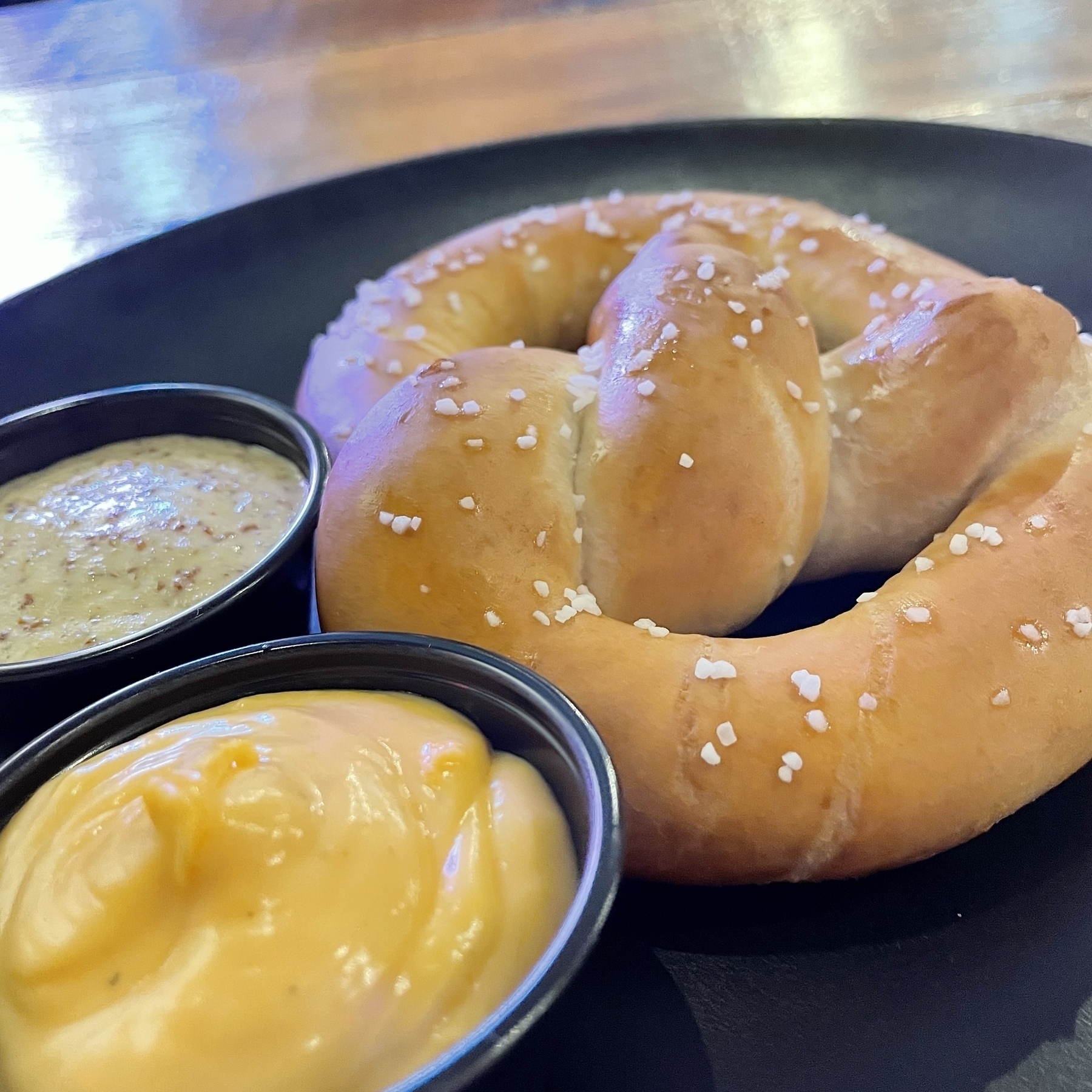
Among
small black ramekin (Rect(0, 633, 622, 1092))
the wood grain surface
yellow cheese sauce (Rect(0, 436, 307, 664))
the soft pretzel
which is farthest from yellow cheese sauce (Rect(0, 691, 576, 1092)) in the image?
the wood grain surface

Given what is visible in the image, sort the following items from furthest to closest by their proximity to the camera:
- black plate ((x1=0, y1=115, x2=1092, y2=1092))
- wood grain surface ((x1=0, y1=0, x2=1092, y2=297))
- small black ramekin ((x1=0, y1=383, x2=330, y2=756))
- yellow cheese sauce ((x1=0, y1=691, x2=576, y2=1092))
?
1. wood grain surface ((x1=0, y1=0, x2=1092, y2=297))
2. small black ramekin ((x1=0, y1=383, x2=330, y2=756))
3. black plate ((x1=0, y1=115, x2=1092, y2=1092))
4. yellow cheese sauce ((x1=0, y1=691, x2=576, y2=1092))

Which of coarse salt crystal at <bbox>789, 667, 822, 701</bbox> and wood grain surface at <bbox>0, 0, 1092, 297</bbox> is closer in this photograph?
coarse salt crystal at <bbox>789, 667, 822, 701</bbox>

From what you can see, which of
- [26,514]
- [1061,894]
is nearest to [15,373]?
[26,514]

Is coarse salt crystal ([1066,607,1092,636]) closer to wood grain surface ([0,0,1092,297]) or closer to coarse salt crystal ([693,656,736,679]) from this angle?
coarse salt crystal ([693,656,736,679])

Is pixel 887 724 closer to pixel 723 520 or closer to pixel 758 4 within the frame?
pixel 723 520

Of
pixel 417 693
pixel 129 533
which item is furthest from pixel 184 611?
pixel 417 693

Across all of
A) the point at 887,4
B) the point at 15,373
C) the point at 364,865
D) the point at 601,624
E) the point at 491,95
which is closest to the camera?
the point at 364,865
